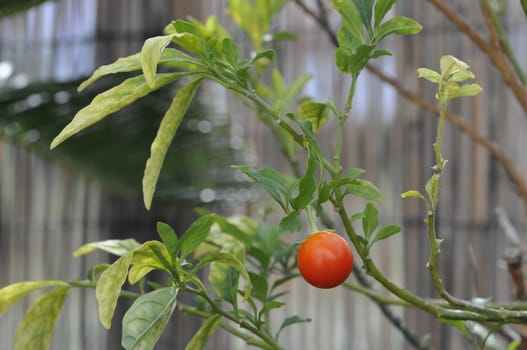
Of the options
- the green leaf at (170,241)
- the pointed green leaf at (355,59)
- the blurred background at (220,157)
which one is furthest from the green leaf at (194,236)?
the blurred background at (220,157)

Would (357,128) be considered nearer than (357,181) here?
No

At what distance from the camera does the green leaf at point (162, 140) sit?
37 centimetres

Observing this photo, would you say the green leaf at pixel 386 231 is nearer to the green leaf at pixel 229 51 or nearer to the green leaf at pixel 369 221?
the green leaf at pixel 369 221

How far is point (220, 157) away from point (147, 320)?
1518 mm

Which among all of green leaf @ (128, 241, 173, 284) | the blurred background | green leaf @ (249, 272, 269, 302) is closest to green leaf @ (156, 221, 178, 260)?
green leaf @ (128, 241, 173, 284)

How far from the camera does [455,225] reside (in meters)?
1.68

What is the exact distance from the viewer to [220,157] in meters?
1.85

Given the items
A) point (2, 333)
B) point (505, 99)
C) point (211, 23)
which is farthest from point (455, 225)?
point (2, 333)

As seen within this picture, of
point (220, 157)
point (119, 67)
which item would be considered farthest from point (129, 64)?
point (220, 157)

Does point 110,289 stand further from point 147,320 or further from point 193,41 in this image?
point 193,41

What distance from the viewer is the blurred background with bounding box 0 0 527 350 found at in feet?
5.41

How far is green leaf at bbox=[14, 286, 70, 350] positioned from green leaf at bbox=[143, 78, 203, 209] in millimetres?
111

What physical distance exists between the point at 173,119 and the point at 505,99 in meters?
1.38

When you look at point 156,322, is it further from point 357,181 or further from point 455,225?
point 455,225
